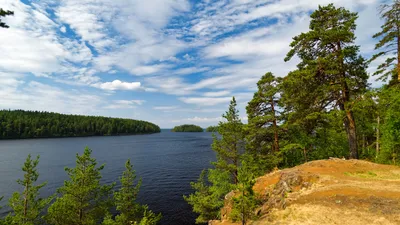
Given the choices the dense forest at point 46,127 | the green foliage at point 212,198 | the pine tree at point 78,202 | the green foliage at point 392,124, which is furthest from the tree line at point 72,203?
the dense forest at point 46,127

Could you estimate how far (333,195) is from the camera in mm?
12562

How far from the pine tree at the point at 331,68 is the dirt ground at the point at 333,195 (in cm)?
531

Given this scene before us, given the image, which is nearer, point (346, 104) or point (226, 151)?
point (346, 104)

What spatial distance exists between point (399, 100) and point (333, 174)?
419 inches

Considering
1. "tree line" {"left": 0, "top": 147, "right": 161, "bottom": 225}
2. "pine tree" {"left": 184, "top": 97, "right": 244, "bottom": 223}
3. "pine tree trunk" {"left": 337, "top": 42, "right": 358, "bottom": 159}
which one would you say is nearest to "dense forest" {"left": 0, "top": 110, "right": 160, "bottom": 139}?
"tree line" {"left": 0, "top": 147, "right": 161, "bottom": 225}

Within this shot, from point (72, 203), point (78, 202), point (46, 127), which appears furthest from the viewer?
point (46, 127)

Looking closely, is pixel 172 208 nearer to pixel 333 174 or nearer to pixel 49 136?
pixel 333 174

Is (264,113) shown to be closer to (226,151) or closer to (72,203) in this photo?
(226,151)

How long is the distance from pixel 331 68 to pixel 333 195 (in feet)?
40.6

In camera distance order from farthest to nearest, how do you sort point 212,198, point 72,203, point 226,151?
point 212,198
point 226,151
point 72,203

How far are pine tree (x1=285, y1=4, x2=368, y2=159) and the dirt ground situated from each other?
5.31 meters

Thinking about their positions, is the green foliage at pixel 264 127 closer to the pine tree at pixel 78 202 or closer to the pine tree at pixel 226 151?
the pine tree at pixel 226 151

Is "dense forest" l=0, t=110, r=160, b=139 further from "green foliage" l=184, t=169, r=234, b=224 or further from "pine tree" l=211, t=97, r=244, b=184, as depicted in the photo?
"pine tree" l=211, t=97, r=244, b=184

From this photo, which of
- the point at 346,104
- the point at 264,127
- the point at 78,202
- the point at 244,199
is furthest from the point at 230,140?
the point at 78,202
